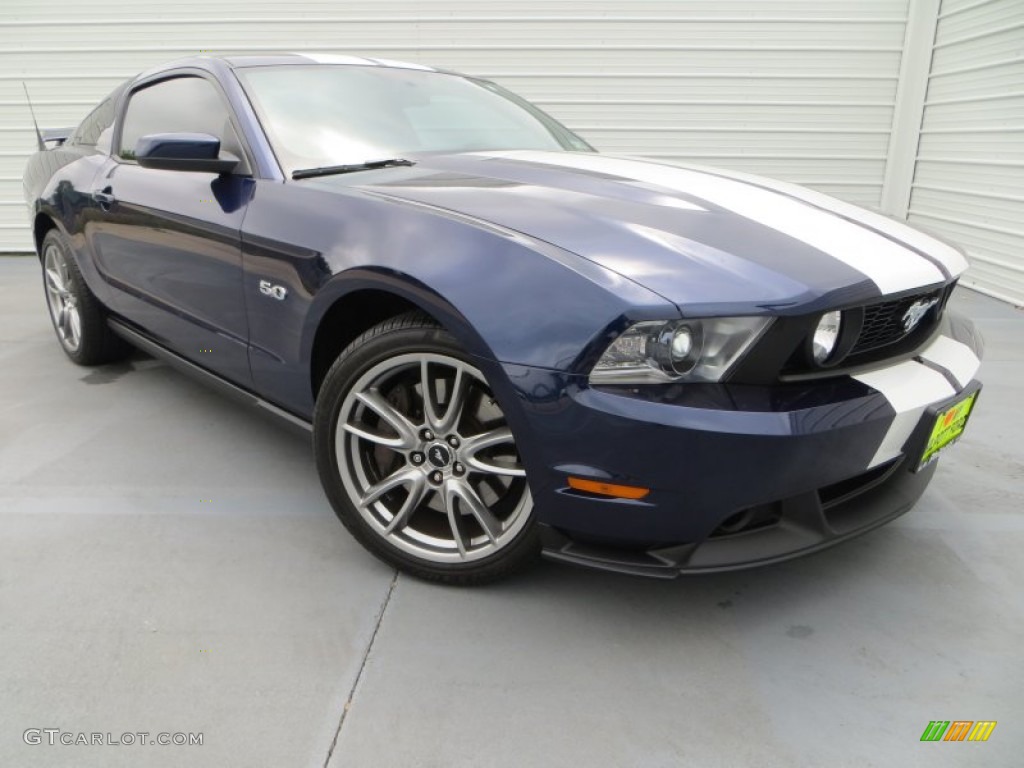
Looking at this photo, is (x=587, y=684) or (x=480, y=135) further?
(x=480, y=135)

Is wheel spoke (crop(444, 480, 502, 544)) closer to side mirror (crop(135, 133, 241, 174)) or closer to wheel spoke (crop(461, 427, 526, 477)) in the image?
wheel spoke (crop(461, 427, 526, 477))

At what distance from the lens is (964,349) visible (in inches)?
81.0

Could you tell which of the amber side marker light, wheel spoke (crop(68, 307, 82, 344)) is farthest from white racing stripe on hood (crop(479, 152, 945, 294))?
wheel spoke (crop(68, 307, 82, 344))

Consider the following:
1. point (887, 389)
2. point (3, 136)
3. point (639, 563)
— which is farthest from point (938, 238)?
point (3, 136)

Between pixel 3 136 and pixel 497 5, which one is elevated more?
pixel 497 5

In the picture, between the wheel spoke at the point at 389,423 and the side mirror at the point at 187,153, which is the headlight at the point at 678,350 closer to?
the wheel spoke at the point at 389,423

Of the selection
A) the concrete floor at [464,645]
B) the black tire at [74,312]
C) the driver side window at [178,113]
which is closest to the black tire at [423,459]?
the concrete floor at [464,645]

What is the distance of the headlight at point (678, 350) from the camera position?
60.2 inches

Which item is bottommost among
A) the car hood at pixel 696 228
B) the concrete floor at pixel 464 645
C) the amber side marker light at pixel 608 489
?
the concrete floor at pixel 464 645

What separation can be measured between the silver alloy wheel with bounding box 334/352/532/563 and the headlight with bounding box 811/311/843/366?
71 centimetres

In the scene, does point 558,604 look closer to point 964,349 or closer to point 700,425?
point 700,425

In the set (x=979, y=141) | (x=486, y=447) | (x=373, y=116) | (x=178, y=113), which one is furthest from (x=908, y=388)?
(x=979, y=141)

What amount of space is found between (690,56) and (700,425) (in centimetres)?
598

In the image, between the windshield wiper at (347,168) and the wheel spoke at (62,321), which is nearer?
the windshield wiper at (347,168)
